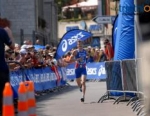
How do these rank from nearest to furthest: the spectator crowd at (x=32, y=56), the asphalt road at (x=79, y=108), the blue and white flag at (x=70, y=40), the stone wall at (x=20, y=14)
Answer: the asphalt road at (x=79, y=108), the spectator crowd at (x=32, y=56), the blue and white flag at (x=70, y=40), the stone wall at (x=20, y=14)

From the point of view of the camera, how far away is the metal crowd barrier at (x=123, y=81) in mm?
15180

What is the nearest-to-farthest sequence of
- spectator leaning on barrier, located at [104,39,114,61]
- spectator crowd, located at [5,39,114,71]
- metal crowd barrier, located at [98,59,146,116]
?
metal crowd barrier, located at [98,59,146,116] → spectator crowd, located at [5,39,114,71] → spectator leaning on barrier, located at [104,39,114,61]

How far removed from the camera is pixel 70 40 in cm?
2431

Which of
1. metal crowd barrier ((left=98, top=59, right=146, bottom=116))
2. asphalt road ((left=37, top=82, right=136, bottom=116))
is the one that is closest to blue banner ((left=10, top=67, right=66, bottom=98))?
asphalt road ((left=37, top=82, right=136, bottom=116))

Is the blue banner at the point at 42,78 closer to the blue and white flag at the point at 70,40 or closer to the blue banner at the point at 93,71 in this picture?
the blue and white flag at the point at 70,40

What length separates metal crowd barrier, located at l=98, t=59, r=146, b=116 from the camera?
15180mm

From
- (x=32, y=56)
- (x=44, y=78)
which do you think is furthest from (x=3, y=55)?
(x=44, y=78)

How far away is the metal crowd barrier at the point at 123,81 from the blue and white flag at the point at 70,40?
6790mm

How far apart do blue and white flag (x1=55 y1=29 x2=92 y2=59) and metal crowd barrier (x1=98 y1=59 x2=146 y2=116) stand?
679 cm

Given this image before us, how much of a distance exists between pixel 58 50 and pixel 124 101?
341 inches

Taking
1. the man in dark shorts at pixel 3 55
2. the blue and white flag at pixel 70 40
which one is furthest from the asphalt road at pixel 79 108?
the blue and white flag at pixel 70 40

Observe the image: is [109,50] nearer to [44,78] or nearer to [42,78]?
[44,78]

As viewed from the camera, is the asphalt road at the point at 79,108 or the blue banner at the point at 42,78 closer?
the asphalt road at the point at 79,108

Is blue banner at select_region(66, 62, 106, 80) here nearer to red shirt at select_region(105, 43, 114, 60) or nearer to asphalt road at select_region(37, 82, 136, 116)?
red shirt at select_region(105, 43, 114, 60)
